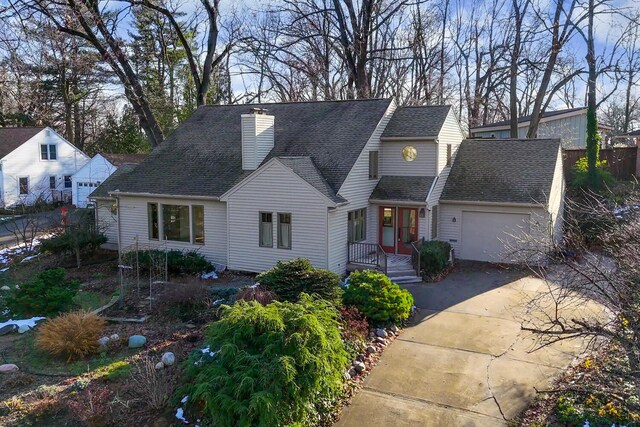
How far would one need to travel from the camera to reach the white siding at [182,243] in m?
18.4

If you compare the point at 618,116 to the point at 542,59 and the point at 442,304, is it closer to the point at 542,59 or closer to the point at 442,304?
the point at 542,59

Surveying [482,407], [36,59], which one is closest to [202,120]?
[36,59]

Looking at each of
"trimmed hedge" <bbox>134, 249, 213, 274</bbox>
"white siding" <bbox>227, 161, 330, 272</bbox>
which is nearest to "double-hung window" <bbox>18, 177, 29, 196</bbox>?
"trimmed hedge" <bbox>134, 249, 213, 274</bbox>

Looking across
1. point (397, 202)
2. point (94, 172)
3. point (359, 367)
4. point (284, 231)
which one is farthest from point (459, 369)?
point (94, 172)

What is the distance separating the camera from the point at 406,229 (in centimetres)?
1883

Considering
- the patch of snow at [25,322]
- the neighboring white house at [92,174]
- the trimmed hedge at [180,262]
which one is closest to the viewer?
the patch of snow at [25,322]

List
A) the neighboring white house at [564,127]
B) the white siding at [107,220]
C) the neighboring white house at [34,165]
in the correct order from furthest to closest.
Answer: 1. the neighboring white house at [34,165]
2. the neighboring white house at [564,127]
3. the white siding at [107,220]

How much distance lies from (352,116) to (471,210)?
5.84 metres

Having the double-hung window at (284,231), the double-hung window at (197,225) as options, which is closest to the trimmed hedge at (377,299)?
the double-hung window at (284,231)

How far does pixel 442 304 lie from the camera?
1418cm

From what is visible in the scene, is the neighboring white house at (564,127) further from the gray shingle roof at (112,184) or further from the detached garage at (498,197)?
the gray shingle roof at (112,184)

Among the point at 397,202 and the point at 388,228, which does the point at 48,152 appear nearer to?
the point at 388,228

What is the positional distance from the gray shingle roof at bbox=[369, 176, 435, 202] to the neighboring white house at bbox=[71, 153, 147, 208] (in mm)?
22393

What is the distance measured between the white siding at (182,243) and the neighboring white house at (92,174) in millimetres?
15882
